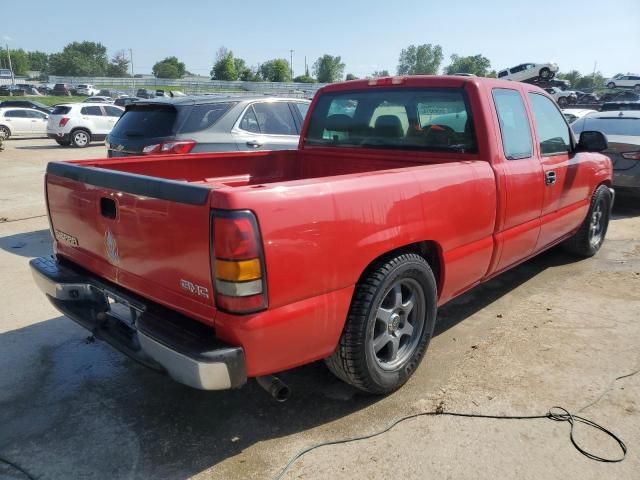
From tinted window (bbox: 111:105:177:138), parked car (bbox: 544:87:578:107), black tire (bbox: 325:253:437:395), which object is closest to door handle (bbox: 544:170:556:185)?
black tire (bbox: 325:253:437:395)

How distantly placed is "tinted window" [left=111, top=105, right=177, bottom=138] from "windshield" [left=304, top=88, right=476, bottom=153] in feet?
8.71

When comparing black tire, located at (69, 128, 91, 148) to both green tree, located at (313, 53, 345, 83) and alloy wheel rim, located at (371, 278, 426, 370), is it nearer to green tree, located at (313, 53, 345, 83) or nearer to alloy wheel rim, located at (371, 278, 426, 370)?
alloy wheel rim, located at (371, 278, 426, 370)

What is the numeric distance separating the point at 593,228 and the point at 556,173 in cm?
172

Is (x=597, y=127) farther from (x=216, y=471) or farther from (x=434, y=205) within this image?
(x=216, y=471)

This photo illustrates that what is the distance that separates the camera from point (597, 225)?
5867 mm

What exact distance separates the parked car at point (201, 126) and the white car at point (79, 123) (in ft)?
43.6

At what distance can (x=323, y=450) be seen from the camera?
263cm

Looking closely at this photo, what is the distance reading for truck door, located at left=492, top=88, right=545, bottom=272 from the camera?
3680mm

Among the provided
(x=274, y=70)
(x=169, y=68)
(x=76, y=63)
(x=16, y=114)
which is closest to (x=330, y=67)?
(x=274, y=70)

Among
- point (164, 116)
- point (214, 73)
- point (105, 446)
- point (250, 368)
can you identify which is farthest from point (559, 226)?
point (214, 73)

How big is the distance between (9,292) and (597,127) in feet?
29.1

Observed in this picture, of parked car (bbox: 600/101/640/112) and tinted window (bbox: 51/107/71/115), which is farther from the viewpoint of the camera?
tinted window (bbox: 51/107/71/115)

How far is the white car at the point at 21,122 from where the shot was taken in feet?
71.3

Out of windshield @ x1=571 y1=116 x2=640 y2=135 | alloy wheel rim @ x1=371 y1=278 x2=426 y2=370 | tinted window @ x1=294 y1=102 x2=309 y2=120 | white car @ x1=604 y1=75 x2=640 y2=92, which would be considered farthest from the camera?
white car @ x1=604 y1=75 x2=640 y2=92
